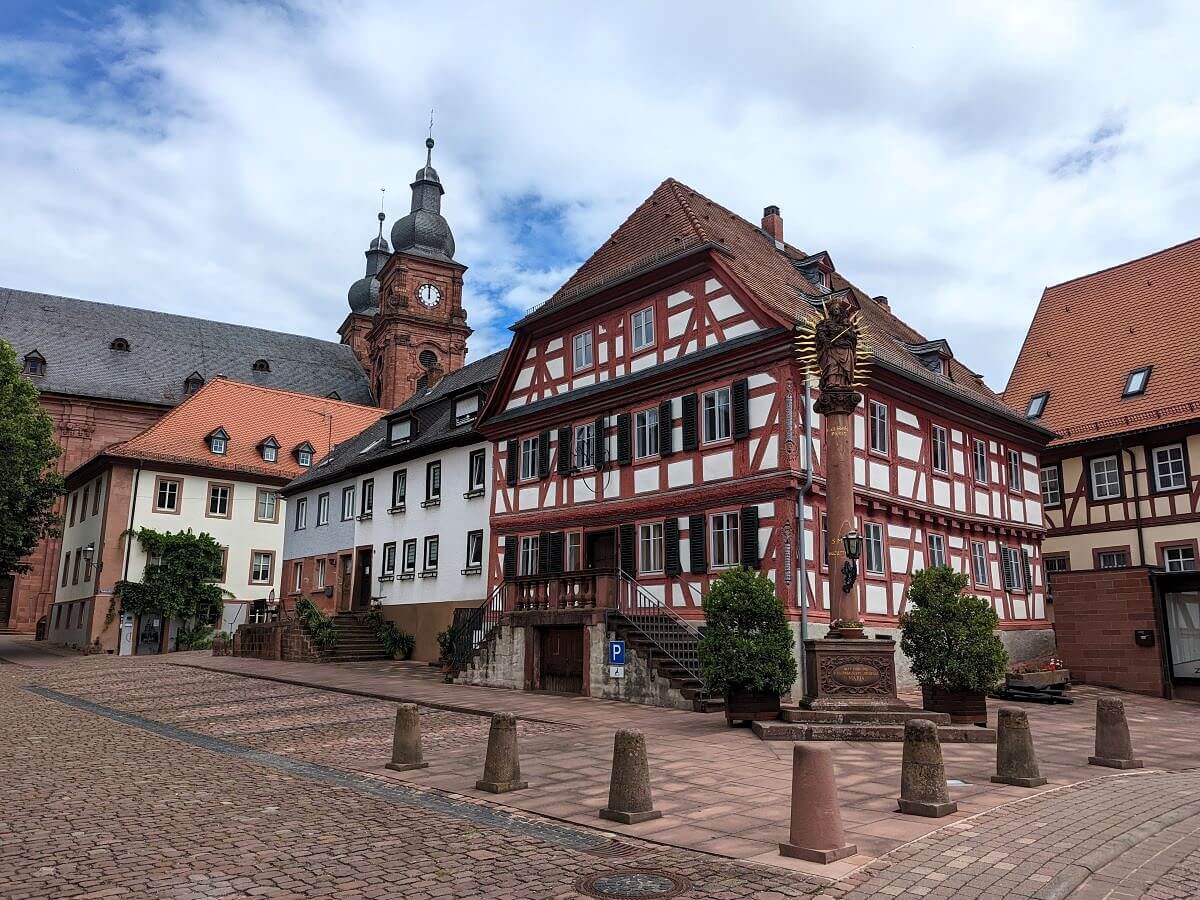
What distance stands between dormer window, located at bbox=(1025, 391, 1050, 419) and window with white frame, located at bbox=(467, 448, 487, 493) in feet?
59.7

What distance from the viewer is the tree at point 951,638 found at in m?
14.5

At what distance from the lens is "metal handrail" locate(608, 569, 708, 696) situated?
18531 millimetres

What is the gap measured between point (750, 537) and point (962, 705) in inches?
234

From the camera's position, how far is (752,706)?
14.8m

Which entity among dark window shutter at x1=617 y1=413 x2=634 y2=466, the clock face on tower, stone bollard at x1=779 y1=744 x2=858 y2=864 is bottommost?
stone bollard at x1=779 y1=744 x2=858 y2=864

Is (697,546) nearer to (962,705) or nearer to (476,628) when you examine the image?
(476,628)

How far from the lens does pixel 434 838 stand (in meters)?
7.84

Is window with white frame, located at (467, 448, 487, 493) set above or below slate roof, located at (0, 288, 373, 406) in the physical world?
below

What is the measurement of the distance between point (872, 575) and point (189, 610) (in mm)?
29142

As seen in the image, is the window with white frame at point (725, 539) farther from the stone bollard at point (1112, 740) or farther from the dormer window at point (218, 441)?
the dormer window at point (218, 441)

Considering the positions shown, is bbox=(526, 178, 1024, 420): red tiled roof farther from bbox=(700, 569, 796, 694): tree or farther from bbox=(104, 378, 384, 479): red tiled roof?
bbox=(104, 378, 384, 479): red tiled roof

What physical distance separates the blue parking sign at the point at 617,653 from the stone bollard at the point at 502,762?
28.7 feet

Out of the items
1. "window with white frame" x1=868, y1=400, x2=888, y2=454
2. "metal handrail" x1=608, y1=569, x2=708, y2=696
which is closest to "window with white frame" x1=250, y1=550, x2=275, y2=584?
"metal handrail" x1=608, y1=569, x2=708, y2=696

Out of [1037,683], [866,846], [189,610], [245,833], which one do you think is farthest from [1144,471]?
[189,610]
